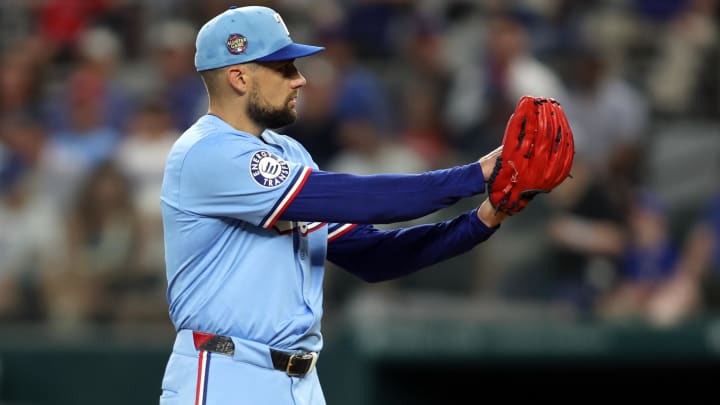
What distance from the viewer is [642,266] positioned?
6.91 meters

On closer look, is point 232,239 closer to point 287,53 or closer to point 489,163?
point 287,53

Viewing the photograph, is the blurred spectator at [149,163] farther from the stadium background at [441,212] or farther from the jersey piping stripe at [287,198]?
the jersey piping stripe at [287,198]

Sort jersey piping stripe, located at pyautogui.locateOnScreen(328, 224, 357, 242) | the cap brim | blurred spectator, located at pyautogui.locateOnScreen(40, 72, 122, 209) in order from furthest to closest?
blurred spectator, located at pyautogui.locateOnScreen(40, 72, 122, 209)
jersey piping stripe, located at pyautogui.locateOnScreen(328, 224, 357, 242)
the cap brim

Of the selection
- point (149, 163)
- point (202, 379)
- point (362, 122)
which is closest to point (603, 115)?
point (362, 122)

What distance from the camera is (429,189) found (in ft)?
11.2

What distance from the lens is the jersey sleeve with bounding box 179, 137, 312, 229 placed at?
11.3 ft

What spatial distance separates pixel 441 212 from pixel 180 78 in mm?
2561

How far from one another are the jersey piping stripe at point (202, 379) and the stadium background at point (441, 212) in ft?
10.1

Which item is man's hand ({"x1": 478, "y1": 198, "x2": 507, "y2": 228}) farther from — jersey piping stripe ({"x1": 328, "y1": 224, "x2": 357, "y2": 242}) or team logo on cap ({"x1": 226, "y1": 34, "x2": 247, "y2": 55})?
team logo on cap ({"x1": 226, "y1": 34, "x2": 247, "y2": 55})

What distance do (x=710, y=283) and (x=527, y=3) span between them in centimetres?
299

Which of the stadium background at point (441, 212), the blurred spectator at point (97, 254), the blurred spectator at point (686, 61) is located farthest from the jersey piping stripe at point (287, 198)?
the blurred spectator at point (686, 61)

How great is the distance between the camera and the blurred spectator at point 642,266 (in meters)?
6.77

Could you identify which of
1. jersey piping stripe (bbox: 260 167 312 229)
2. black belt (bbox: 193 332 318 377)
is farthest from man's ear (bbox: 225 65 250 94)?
black belt (bbox: 193 332 318 377)

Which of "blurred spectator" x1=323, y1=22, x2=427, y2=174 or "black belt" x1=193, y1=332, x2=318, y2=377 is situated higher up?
"blurred spectator" x1=323, y1=22, x2=427, y2=174
